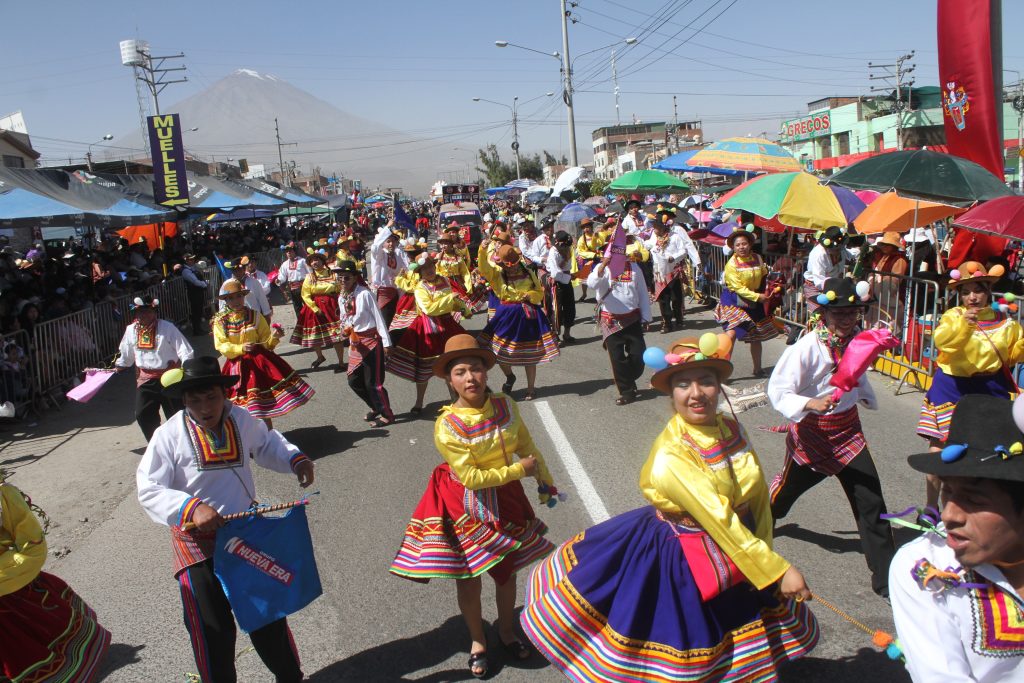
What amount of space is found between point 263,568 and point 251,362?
4.80 meters

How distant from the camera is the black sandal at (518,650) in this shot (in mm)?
4125

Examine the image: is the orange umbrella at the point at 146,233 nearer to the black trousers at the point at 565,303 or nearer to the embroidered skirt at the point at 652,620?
the black trousers at the point at 565,303

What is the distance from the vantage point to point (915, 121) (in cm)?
4738

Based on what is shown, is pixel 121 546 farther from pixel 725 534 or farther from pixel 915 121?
pixel 915 121

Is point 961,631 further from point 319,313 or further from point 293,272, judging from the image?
point 293,272

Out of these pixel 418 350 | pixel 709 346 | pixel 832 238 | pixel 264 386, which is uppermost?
pixel 832 238

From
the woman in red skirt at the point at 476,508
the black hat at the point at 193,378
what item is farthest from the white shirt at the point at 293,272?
the woman in red skirt at the point at 476,508

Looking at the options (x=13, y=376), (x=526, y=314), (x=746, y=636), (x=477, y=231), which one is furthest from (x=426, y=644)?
(x=477, y=231)

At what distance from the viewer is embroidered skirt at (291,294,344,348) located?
11836 mm

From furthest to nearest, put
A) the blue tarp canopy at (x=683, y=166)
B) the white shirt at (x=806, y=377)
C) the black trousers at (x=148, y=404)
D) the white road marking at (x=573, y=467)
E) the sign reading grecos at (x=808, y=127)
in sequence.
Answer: the sign reading grecos at (x=808, y=127) < the blue tarp canopy at (x=683, y=166) < the black trousers at (x=148, y=404) < the white road marking at (x=573, y=467) < the white shirt at (x=806, y=377)

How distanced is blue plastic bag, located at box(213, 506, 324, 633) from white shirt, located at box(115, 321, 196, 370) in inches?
181

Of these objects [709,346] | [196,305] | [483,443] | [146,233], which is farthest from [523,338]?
[146,233]

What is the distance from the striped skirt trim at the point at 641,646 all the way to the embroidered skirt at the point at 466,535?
0.56 metres

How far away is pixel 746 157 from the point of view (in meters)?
15.3
